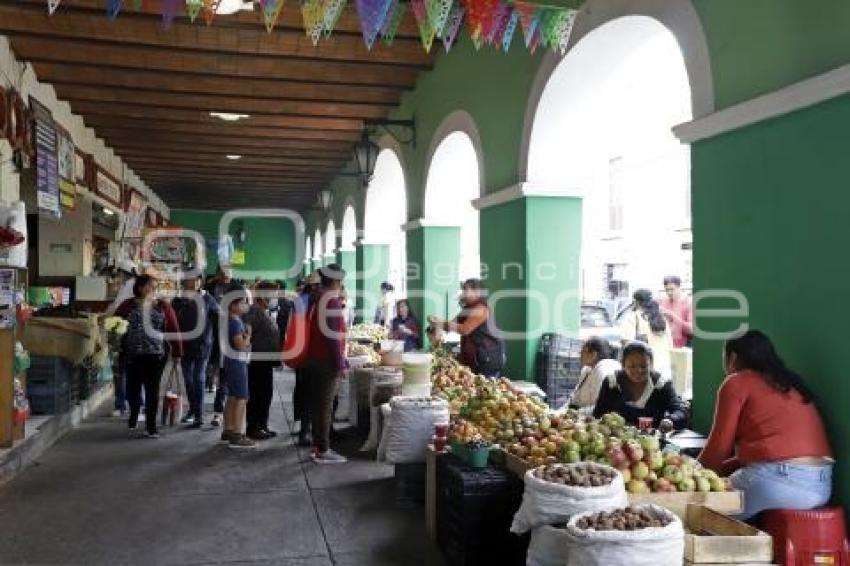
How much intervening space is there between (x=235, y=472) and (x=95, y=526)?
4.86 feet

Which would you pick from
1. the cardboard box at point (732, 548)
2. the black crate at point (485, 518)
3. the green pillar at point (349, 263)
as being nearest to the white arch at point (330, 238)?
the green pillar at point (349, 263)

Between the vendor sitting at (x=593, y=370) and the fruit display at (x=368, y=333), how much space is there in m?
5.45

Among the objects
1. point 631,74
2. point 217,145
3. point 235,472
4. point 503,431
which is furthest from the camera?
point 217,145

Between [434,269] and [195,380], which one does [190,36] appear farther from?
[434,269]

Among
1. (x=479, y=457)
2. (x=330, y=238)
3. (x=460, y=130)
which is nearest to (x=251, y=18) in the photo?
(x=460, y=130)

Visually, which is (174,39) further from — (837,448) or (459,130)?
(837,448)

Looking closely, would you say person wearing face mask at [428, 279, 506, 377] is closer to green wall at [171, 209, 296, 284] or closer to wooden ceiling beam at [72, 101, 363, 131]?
wooden ceiling beam at [72, 101, 363, 131]

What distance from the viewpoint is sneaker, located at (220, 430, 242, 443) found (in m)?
6.95

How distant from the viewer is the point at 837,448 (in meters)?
3.22

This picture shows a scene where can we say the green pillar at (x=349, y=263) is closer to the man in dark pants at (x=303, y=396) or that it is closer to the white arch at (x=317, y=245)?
the white arch at (x=317, y=245)

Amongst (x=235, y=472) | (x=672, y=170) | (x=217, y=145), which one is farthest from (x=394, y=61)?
(x=672, y=170)

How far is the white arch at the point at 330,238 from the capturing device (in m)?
18.1

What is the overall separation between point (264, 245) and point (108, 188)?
1454 centimetres

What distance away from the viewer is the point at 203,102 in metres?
10.4
